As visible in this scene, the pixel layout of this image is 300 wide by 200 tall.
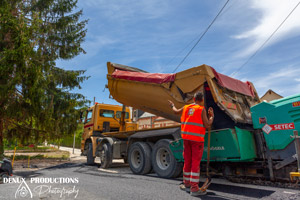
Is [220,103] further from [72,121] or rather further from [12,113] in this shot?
[72,121]

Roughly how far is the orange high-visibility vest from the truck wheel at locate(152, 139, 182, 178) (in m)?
1.56

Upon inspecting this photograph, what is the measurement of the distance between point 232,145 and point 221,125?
3.11 feet

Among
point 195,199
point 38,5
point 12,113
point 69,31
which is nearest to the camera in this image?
point 195,199

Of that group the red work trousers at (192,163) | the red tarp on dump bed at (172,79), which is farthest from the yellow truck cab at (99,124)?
the red work trousers at (192,163)

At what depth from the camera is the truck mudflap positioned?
4211 millimetres

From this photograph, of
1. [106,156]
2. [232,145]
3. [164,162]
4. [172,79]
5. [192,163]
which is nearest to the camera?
[192,163]

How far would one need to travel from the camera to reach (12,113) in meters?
9.51

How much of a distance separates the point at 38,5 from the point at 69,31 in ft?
6.81

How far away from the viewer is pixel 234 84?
17.8 ft

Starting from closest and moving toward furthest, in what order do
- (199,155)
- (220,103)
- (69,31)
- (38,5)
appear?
(199,155) → (220,103) → (38,5) → (69,31)

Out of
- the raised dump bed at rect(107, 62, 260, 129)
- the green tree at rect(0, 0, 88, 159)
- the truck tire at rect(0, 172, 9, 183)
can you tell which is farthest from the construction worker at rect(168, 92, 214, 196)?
the green tree at rect(0, 0, 88, 159)

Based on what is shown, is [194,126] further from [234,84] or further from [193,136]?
[234,84]

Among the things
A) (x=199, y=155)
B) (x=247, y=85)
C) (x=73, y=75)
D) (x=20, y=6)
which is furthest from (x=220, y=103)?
(x=20, y=6)

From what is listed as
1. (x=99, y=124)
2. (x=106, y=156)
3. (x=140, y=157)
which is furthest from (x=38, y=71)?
(x=140, y=157)
